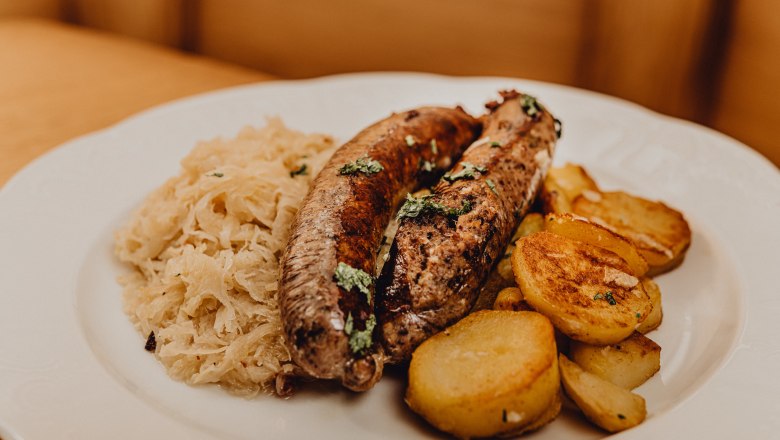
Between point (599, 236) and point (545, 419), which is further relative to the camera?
point (599, 236)

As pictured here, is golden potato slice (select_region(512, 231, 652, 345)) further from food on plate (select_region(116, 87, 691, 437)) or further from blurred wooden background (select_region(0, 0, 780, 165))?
blurred wooden background (select_region(0, 0, 780, 165))

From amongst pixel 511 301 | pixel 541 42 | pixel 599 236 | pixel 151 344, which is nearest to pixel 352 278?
pixel 511 301

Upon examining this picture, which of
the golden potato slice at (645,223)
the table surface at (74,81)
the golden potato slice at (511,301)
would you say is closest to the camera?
the golden potato slice at (511,301)

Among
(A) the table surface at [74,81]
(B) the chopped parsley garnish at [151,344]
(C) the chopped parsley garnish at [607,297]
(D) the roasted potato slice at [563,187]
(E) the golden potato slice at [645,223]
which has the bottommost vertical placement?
(B) the chopped parsley garnish at [151,344]

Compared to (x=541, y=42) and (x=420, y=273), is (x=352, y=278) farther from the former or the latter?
(x=541, y=42)

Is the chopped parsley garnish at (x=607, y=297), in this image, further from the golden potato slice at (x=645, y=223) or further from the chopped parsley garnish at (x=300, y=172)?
the chopped parsley garnish at (x=300, y=172)

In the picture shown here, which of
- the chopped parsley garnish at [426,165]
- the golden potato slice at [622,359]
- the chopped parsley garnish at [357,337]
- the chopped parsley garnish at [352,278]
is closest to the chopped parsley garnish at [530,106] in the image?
the chopped parsley garnish at [426,165]
